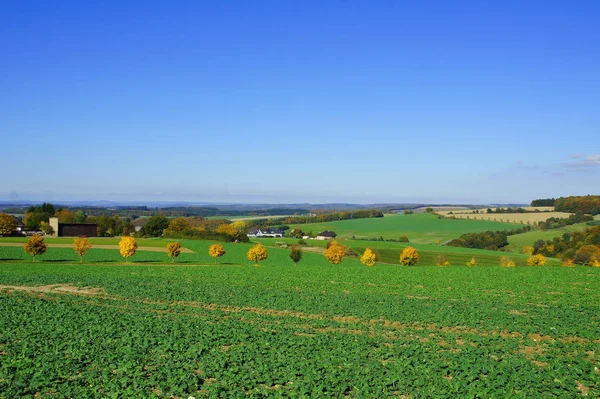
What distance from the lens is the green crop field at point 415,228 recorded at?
122 meters

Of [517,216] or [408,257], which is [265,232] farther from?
[408,257]

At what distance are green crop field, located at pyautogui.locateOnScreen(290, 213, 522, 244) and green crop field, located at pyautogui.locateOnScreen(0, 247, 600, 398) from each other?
290 ft

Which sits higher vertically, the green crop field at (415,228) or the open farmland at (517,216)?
the open farmland at (517,216)

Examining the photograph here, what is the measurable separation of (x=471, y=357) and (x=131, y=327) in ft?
42.1

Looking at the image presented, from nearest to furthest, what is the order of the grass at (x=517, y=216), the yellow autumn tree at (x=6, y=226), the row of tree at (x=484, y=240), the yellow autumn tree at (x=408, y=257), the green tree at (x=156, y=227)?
the yellow autumn tree at (x=408, y=257) < the yellow autumn tree at (x=6, y=226) < the row of tree at (x=484, y=240) < the green tree at (x=156, y=227) < the grass at (x=517, y=216)

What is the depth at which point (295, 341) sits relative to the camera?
1731 centimetres

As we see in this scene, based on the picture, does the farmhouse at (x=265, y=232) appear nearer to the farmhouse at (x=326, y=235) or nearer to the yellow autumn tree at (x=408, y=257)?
the farmhouse at (x=326, y=235)

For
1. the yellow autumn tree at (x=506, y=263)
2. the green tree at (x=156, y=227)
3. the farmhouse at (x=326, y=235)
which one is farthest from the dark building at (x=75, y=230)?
the yellow autumn tree at (x=506, y=263)

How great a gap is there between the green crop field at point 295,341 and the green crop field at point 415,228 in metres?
88.5

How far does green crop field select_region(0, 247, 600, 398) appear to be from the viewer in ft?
41.9

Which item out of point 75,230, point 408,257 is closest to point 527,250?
point 408,257

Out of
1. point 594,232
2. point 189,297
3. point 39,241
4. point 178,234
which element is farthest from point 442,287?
point 178,234

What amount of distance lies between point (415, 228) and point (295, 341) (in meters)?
123

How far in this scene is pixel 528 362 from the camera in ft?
49.6
